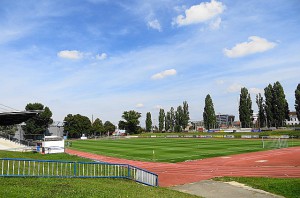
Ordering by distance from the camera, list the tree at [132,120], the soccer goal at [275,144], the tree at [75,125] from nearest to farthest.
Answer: the soccer goal at [275,144]
the tree at [75,125]
the tree at [132,120]

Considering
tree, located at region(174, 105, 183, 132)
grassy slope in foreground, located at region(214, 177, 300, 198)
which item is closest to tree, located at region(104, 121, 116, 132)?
tree, located at region(174, 105, 183, 132)

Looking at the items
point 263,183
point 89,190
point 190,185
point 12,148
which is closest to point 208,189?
point 190,185

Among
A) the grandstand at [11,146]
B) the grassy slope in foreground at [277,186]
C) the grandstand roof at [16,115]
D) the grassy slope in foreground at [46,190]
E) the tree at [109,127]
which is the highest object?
the grandstand roof at [16,115]

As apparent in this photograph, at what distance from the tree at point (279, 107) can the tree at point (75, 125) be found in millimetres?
80592

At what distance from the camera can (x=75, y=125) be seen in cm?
13275

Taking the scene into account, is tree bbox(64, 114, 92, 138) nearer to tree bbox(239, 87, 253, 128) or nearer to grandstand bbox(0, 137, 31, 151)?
tree bbox(239, 87, 253, 128)

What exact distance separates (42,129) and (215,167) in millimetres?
98104

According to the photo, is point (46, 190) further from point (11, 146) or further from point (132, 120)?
point (132, 120)

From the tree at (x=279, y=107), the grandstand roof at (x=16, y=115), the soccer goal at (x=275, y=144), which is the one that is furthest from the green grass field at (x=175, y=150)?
the tree at (x=279, y=107)

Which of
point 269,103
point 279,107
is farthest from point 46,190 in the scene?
point 269,103

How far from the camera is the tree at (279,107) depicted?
3848 inches

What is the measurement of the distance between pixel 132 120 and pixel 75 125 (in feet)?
118

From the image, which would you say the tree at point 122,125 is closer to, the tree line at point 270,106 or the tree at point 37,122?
the tree at point 37,122

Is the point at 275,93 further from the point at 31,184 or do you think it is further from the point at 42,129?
the point at 31,184
